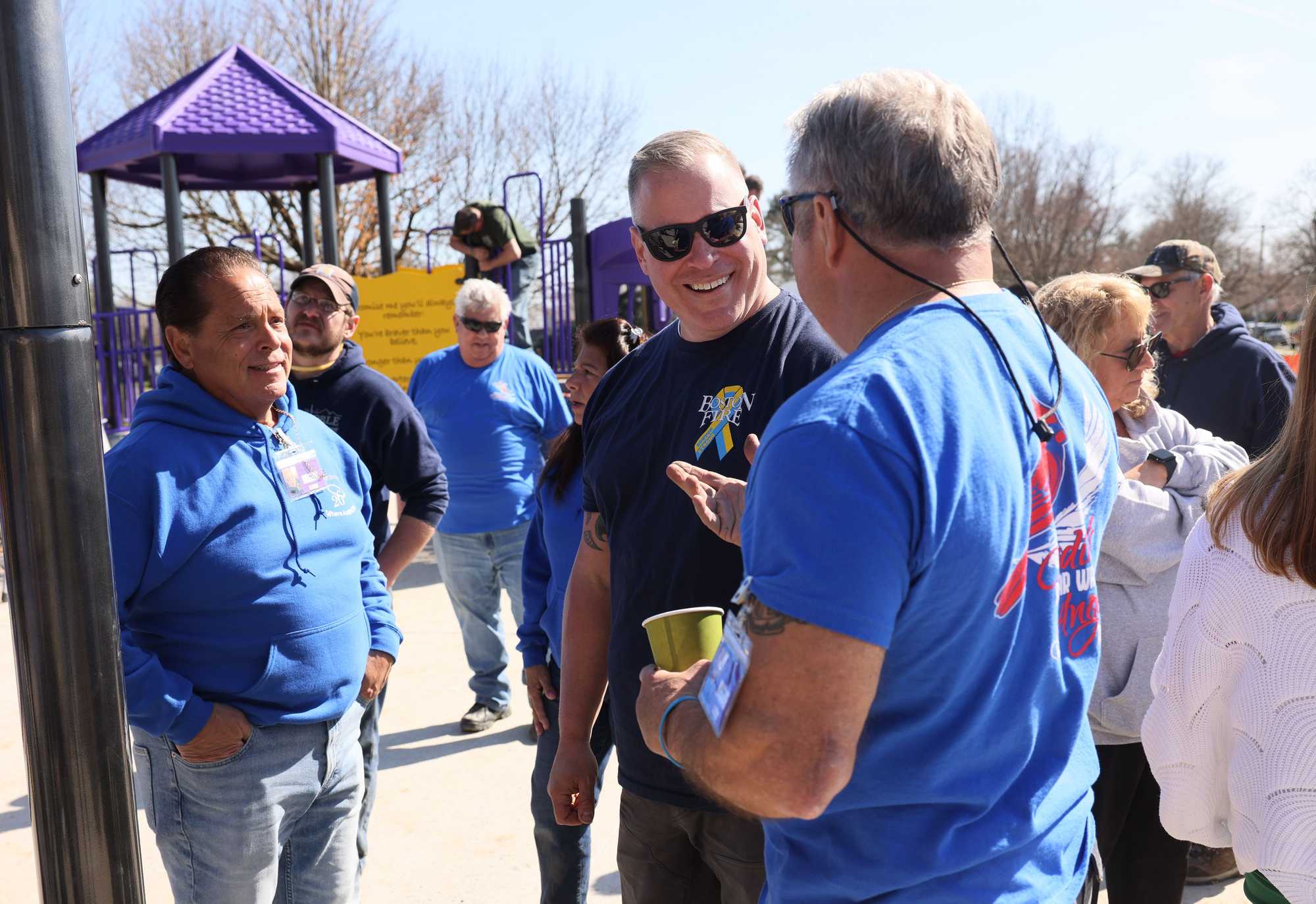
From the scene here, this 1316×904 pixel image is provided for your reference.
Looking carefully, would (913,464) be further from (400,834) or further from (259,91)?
(259,91)

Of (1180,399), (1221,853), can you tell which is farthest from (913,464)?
(1180,399)

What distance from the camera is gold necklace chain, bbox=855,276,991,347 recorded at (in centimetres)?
130

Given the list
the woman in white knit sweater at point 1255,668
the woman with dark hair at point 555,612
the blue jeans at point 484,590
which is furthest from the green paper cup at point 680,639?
the blue jeans at point 484,590

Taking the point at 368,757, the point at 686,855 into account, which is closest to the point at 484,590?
the point at 368,757

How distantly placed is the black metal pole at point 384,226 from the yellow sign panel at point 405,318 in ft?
1.55

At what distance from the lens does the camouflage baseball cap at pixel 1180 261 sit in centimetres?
510

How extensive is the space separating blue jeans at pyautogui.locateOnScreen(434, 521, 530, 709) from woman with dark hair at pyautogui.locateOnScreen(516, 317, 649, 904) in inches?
74.9

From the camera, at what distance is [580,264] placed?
36.6ft

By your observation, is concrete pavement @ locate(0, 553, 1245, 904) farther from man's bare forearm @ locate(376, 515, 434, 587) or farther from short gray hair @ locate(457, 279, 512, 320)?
short gray hair @ locate(457, 279, 512, 320)

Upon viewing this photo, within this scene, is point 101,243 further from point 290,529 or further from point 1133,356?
point 1133,356

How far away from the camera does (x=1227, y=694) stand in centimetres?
182

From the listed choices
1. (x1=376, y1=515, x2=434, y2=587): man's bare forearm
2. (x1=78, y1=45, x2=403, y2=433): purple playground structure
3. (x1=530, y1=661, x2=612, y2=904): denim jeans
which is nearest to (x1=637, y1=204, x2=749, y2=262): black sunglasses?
(x1=530, y1=661, x2=612, y2=904): denim jeans

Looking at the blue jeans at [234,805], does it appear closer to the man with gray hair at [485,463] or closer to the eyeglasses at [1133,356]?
the eyeglasses at [1133,356]

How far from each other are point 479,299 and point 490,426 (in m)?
0.69
